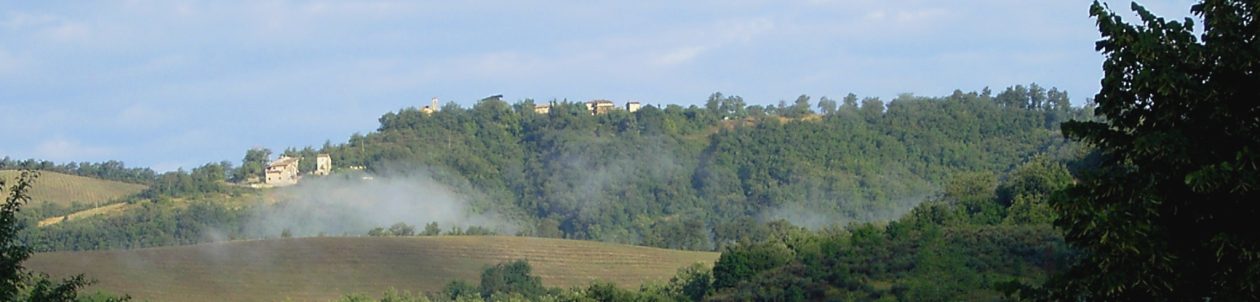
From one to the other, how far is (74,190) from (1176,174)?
544ft

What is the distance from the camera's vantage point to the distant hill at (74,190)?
16750cm

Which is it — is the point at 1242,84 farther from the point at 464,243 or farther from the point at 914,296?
the point at 464,243

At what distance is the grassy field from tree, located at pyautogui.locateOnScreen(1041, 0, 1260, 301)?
95.3 metres

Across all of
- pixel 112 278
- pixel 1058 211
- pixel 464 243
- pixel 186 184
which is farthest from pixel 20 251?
pixel 186 184

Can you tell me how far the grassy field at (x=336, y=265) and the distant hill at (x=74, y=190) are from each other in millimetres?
39938

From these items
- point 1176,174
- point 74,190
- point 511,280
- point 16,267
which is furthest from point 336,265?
point 1176,174

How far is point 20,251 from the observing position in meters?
22.4

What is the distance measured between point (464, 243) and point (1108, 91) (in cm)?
12780

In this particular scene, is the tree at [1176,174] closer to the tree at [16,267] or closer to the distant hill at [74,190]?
the tree at [16,267]

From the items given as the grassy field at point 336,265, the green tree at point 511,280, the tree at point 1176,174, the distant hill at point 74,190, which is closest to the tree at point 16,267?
the tree at point 1176,174

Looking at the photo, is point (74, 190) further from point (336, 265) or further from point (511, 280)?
point (511, 280)

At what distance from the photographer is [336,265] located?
126 metres

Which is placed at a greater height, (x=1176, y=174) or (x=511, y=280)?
(x=1176, y=174)

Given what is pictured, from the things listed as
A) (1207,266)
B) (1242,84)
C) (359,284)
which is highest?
(1242,84)
